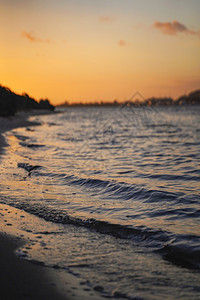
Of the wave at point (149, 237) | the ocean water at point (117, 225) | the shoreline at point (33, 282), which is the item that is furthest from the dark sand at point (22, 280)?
the wave at point (149, 237)

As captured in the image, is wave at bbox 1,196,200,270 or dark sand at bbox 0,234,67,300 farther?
wave at bbox 1,196,200,270

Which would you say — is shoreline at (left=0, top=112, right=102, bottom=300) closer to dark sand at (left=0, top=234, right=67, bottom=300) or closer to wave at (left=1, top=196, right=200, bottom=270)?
dark sand at (left=0, top=234, right=67, bottom=300)

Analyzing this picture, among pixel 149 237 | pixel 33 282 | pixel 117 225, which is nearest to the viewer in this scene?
pixel 33 282

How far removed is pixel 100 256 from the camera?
462 centimetres

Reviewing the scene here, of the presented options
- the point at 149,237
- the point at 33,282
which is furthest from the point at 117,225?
the point at 33,282

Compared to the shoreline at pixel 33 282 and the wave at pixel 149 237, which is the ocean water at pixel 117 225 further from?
the shoreline at pixel 33 282

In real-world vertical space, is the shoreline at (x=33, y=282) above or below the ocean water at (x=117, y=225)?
above

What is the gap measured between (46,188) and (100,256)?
4.98 meters

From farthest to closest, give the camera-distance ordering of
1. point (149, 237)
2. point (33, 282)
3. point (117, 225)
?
point (117, 225) → point (149, 237) → point (33, 282)

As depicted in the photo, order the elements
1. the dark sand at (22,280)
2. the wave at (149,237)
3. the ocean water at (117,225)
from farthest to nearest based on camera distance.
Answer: the wave at (149,237) < the ocean water at (117,225) < the dark sand at (22,280)

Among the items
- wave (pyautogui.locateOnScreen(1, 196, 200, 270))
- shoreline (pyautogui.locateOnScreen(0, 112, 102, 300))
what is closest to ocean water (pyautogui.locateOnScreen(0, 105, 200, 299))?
wave (pyautogui.locateOnScreen(1, 196, 200, 270))

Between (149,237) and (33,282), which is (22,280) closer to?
(33,282)

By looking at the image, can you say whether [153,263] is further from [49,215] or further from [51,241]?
[49,215]

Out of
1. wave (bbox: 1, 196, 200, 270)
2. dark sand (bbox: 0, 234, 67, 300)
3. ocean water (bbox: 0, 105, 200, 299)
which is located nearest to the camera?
dark sand (bbox: 0, 234, 67, 300)
